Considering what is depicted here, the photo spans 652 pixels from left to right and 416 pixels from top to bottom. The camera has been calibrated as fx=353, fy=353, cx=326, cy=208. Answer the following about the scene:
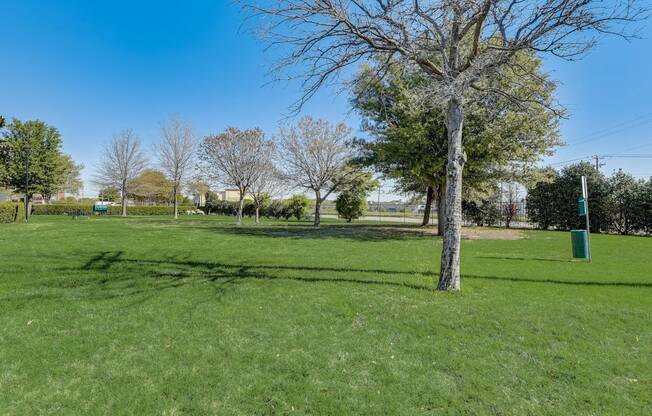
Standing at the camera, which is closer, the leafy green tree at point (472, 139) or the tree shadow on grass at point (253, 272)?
the tree shadow on grass at point (253, 272)

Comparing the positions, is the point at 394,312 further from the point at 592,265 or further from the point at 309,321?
the point at 592,265

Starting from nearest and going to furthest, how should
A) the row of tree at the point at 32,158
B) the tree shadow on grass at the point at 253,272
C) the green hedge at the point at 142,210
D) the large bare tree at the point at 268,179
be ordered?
the tree shadow on grass at the point at 253,272 → the large bare tree at the point at 268,179 → the row of tree at the point at 32,158 → the green hedge at the point at 142,210

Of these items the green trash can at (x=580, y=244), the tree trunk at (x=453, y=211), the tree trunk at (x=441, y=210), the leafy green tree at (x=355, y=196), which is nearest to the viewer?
the tree trunk at (x=453, y=211)

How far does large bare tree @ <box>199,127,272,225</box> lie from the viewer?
21.8 meters

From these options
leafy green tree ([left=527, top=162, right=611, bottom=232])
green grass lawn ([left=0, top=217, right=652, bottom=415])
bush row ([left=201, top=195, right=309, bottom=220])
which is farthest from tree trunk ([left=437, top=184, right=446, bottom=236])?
bush row ([left=201, top=195, right=309, bottom=220])

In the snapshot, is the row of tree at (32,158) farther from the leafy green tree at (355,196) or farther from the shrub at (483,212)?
the shrub at (483,212)

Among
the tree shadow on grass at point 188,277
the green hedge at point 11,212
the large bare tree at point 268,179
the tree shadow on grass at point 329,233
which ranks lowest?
the tree shadow on grass at point 188,277

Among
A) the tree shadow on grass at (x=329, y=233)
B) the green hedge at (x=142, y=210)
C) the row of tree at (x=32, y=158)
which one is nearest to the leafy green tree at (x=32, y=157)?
the row of tree at (x=32, y=158)

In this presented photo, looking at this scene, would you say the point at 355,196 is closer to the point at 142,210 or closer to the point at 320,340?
the point at 320,340

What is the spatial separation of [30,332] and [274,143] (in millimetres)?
19715

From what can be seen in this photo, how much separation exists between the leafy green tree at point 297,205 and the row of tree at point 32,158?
19.5m

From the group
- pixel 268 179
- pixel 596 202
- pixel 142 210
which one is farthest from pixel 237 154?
pixel 142 210

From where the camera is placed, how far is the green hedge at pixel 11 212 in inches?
746

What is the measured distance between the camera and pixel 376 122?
1720 cm
